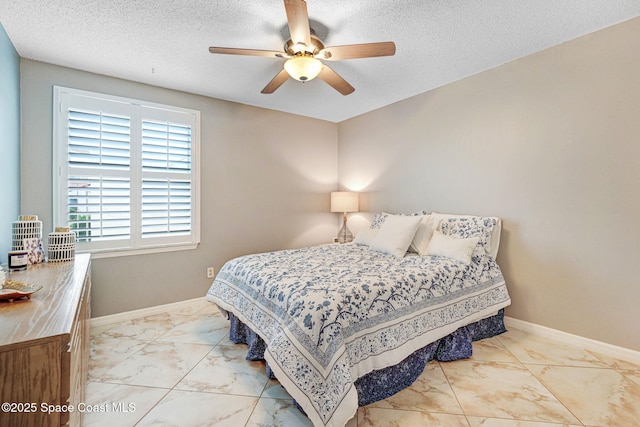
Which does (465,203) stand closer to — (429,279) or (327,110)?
A: (429,279)

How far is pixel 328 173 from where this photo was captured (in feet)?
15.3

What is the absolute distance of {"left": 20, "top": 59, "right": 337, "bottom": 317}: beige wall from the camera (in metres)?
2.58

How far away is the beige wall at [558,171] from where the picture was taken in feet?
7.10

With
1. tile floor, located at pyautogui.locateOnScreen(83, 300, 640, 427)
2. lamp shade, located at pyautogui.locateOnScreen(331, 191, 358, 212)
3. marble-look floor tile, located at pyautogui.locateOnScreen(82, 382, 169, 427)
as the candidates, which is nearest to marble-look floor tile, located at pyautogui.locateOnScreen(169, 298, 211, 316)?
tile floor, located at pyautogui.locateOnScreen(83, 300, 640, 427)

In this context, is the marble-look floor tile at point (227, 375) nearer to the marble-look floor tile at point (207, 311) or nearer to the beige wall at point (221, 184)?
the marble-look floor tile at point (207, 311)

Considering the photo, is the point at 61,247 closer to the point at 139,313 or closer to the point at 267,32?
the point at 139,313

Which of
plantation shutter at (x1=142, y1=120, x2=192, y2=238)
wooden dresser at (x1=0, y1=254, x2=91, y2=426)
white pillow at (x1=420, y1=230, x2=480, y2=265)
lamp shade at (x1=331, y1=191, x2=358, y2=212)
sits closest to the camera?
wooden dresser at (x1=0, y1=254, x2=91, y2=426)

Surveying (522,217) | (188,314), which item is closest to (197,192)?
(188,314)

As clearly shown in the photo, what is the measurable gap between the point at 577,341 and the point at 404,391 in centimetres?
168

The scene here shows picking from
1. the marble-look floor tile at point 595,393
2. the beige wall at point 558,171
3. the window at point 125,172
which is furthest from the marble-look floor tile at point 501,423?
the window at point 125,172

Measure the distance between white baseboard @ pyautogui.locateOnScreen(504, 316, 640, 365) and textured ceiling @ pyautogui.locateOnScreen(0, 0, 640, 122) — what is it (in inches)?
96.8

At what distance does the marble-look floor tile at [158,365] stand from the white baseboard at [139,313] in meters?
0.73

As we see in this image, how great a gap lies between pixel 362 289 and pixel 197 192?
8.05ft

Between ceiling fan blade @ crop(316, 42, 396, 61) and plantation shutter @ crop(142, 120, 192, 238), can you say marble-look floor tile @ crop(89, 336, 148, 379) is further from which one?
ceiling fan blade @ crop(316, 42, 396, 61)
